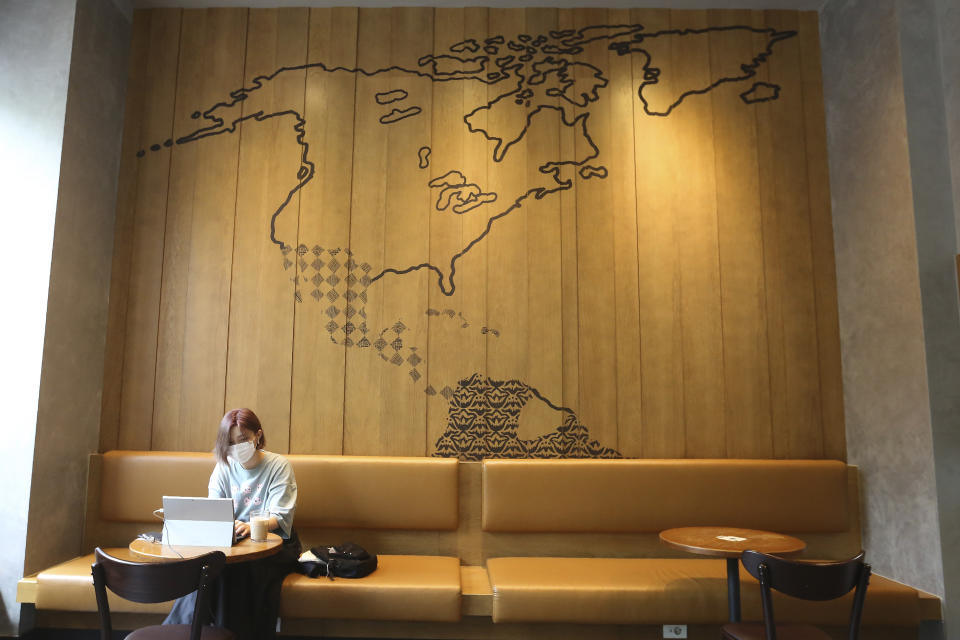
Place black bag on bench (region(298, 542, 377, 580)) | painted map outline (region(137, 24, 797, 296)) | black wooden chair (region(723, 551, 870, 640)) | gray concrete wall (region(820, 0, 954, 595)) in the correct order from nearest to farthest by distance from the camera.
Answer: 1. black wooden chair (region(723, 551, 870, 640))
2. black bag on bench (region(298, 542, 377, 580))
3. gray concrete wall (region(820, 0, 954, 595))
4. painted map outline (region(137, 24, 797, 296))

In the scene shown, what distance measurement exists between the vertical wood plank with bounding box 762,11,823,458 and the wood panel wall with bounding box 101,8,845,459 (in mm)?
14

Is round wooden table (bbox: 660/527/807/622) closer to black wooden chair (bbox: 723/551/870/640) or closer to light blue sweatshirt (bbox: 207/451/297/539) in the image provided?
black wooden chair (bbox: 723/551/870/640)

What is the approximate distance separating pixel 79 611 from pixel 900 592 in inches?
158

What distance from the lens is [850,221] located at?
3785 millimetres

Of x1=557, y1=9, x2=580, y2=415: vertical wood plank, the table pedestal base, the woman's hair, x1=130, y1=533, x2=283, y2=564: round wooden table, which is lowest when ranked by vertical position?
the table pedestal base

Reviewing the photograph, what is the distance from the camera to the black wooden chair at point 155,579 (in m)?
2.13

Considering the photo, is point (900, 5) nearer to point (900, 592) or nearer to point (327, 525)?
point (900, 592)

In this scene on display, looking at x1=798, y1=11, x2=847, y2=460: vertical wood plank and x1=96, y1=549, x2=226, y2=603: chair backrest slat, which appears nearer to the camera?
x1=96, y1=549, x2=226, y2=603: chair backrest slat

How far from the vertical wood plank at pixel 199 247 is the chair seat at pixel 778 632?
2.91 m

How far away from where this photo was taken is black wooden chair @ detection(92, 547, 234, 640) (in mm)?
2127

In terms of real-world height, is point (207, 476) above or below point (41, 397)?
below

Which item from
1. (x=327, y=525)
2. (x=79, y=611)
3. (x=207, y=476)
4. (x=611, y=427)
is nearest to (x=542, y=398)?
(x=611, y=427)

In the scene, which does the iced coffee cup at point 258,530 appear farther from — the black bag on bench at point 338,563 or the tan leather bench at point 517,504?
the tan leather bench at point 517,504

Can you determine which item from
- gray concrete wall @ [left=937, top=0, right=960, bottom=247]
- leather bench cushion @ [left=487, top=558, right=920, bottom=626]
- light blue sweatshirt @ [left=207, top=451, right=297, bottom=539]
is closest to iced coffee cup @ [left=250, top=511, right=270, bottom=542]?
light blue sweatshirt @ [left=207, top=451, right=297, bottom=539]
